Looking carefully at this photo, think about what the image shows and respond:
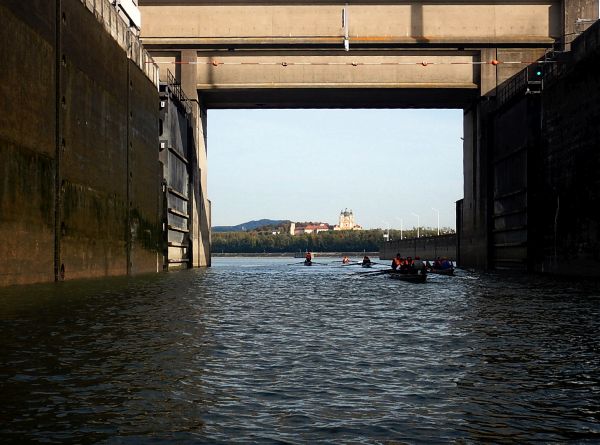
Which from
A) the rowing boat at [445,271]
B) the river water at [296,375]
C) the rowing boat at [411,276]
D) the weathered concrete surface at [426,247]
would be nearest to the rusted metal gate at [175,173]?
the rowing boat at [411,276]

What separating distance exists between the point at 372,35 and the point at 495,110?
45.3 ft

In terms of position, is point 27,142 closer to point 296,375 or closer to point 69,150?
point 69,150

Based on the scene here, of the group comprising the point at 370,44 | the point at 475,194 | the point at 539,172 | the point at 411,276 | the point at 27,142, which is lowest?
the point at 411,276

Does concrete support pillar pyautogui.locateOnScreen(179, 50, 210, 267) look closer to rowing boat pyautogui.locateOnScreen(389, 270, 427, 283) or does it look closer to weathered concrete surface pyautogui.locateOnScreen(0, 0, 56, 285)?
rowing boat pyautogui.locateOnScreen(389, 270, 427, 283)

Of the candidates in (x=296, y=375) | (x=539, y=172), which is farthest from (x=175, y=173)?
(x=296, y=375)

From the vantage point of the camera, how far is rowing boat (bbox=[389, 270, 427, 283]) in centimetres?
4978

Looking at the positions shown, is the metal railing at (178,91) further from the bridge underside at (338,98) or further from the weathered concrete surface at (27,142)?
the weathered concrete surface at (27,142)

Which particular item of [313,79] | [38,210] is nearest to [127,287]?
[38,210]

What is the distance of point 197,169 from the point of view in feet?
245

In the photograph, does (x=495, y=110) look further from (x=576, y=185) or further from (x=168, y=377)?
(x=168, y=377)

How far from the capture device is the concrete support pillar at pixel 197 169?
70000 millimetres

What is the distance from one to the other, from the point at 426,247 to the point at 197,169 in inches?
3330

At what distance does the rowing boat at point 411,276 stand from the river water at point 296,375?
23158 millimetres

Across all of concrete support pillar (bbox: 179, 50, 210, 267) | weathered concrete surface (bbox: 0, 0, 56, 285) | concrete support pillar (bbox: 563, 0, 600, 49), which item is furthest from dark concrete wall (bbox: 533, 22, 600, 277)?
weathered concrete surface (bbox: 0, 0, 56, 285)
